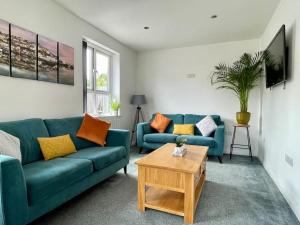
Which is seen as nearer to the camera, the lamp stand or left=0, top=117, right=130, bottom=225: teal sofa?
left=0, top=117, right=130, bottom=225: teal sofa

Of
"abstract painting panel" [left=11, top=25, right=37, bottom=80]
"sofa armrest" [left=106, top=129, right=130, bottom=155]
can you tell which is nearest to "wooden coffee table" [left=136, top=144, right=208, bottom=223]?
"sofa armrest" [left=106, top=129, right=130, bottom=155]

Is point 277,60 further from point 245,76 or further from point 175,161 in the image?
point 175,161

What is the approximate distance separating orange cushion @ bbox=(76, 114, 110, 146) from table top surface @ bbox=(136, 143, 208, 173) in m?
0.97

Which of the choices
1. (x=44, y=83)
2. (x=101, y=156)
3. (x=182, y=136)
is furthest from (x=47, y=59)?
(x=182, y=136)

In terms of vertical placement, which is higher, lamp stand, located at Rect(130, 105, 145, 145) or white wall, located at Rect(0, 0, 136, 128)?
white wall, located at Rect(0, 0, 136, 128)

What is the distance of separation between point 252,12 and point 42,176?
3.53 m

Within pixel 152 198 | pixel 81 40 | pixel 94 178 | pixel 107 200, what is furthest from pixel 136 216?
pixel 81 40

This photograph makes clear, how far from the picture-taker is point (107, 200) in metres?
2.19

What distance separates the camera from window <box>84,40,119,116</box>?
12.6 ft

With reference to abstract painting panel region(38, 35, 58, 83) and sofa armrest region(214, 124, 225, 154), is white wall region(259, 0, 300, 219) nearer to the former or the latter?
sofa armrest region(214, 124, 225, 154)

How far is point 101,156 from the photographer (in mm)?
2355

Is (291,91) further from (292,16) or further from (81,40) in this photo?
(81,40)

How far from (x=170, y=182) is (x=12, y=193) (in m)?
1.27

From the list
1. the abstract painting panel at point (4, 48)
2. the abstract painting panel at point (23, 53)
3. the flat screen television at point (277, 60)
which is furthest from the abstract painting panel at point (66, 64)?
the flat screen television at point (277, 60)
